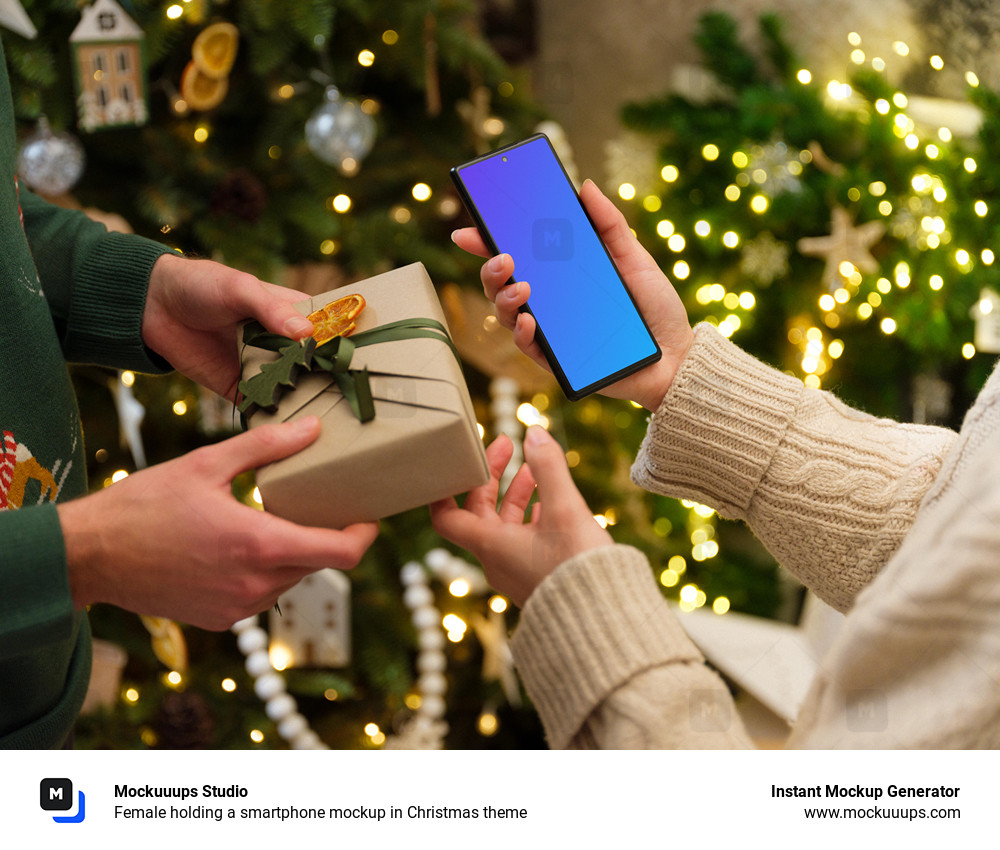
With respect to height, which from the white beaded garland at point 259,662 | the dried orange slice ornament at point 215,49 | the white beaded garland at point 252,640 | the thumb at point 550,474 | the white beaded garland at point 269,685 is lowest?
the white beaded garland at point 269,685

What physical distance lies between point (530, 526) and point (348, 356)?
0.13 meters

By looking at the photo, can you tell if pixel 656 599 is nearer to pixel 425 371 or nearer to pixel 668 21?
pixel 425 371

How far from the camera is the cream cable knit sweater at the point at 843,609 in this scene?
0.28 metres

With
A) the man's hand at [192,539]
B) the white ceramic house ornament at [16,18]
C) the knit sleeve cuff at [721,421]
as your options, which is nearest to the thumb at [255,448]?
the man's hand at [192,539]

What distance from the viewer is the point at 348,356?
0.37 metres

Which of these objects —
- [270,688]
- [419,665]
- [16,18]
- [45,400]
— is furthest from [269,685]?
[16,18]

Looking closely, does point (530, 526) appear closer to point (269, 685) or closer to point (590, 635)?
point (590, 635)

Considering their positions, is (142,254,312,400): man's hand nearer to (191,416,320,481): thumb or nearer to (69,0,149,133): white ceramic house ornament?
(191,416,320,481): thumb

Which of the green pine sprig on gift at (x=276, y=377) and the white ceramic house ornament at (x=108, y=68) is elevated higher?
the white ceramic house ornament at (x=108, y=68)

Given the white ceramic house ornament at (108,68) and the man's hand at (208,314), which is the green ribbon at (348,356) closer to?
the man's hand at (208,314)

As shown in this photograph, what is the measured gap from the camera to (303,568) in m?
0.36

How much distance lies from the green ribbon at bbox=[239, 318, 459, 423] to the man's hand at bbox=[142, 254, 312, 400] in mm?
20

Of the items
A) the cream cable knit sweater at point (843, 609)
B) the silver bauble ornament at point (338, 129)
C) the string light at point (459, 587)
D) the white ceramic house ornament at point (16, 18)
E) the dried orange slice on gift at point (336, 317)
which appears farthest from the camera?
the string light at point (459, 587)
